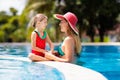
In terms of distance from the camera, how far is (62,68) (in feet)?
16.9

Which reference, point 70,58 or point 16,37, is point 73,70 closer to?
point 70,58

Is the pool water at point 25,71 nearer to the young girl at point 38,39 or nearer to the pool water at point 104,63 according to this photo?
the young girl at point 38,39

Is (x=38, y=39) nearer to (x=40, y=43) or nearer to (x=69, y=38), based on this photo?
(x=40, y=43)

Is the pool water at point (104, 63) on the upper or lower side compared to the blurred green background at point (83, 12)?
lower

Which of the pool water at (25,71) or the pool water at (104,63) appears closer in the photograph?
Result: the pool water at (25,71)

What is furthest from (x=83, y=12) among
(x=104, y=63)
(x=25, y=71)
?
(x=25, y=71)

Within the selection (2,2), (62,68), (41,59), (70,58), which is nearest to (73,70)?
(62,68)

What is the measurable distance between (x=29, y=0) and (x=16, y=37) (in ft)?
18.3

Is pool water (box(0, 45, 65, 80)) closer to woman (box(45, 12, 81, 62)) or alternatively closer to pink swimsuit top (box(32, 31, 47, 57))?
pink swimsuit top (box(32, 31, 47, 57))

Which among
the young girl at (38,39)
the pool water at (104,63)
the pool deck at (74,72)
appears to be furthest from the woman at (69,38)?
the pool water at (104,63)

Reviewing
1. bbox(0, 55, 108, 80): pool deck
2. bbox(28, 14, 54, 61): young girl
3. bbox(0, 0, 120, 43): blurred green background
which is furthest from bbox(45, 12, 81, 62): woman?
bbox(0, 0, 120, 43): blurred green background

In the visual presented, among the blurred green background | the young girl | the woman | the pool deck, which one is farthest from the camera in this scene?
the blurred green background

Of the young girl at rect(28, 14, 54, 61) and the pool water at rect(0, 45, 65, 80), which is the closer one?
the pool water at rect(0, 45, 65, 80)

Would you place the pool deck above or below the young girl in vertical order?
below
